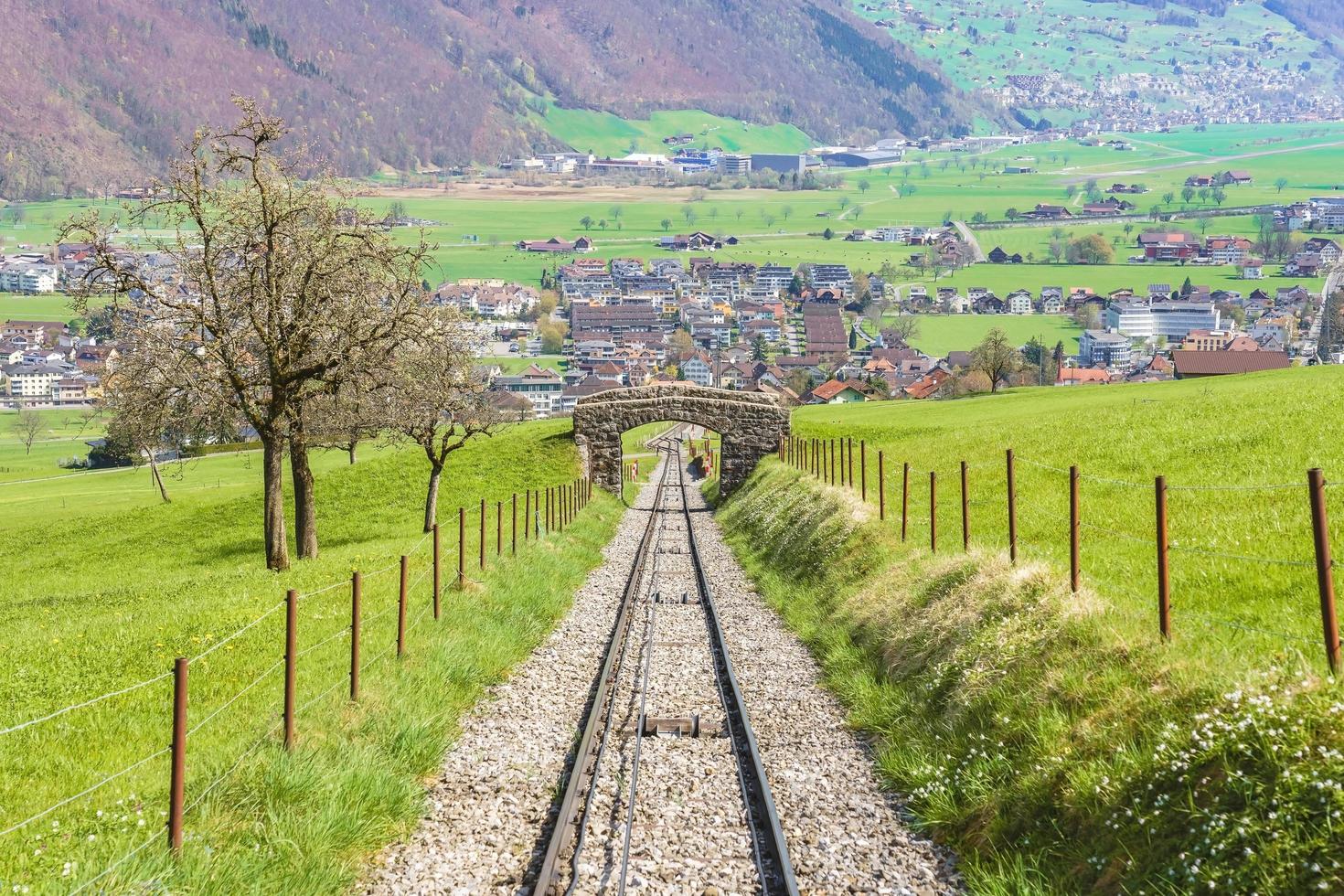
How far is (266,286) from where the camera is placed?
989 inches

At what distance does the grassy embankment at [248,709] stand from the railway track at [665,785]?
4.77 feet

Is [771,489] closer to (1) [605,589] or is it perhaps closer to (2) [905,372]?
(1) [605,589]

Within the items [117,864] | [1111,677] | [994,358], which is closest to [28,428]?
[994,358]

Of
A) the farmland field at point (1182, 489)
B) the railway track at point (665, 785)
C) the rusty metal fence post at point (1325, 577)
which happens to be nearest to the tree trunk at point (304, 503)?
the railway track at point (665, 785)

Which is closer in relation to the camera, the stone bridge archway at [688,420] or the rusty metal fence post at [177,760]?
the rusty metal fence post at [177,760]

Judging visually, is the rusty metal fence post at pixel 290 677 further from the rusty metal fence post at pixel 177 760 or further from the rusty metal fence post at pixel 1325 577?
the rusty metal fence post at pixel 1325 577

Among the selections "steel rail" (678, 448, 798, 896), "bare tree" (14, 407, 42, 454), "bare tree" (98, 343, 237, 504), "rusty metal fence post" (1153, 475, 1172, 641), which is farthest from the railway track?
"bare tree" (14, 407, 42, 454)

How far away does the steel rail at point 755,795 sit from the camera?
8562mm

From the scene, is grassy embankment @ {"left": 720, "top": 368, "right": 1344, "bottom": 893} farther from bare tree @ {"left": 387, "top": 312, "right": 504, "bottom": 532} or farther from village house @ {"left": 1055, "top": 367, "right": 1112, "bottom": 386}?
village house @ {"left": 1055, "top": 367, "right": 1112, "bottom": 386}

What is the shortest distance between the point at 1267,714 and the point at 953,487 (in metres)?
18.8

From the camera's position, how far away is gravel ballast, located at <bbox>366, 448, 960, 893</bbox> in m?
8.73

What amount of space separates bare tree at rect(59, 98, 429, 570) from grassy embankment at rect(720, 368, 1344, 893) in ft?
36.9

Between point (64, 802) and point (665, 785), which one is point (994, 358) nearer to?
point (665, 785)

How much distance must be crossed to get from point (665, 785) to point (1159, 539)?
4.88m
